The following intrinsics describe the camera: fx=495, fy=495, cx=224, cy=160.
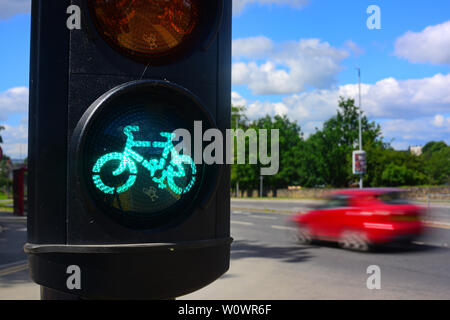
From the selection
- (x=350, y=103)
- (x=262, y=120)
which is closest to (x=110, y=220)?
(x=350, y=103)

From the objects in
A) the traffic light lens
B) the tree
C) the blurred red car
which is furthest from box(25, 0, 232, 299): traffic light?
the tree

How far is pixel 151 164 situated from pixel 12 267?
8.33 meters

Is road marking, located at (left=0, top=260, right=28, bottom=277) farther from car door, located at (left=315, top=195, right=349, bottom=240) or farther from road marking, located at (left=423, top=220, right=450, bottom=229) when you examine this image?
road marking, located at (left=423, top=220, right=450, bottom=229)

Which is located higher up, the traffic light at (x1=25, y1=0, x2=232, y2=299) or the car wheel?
the traffic light at (x1=25, y1=0, x2=232, y2=299)

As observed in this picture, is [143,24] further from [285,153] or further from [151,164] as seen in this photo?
[285,153]

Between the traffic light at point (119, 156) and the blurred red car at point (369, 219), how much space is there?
1068 cm

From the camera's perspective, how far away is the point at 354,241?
38.1 feet

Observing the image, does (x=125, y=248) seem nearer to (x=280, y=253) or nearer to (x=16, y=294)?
(x=16, y=294)

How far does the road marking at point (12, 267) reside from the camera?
7986 millimetres

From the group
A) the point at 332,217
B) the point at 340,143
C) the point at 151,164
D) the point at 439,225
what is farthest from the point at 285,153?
the point at 151,164

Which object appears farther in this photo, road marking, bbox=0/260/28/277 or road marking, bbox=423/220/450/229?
road marking, bbox=423/220/450/229

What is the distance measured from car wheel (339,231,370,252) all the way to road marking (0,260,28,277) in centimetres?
713

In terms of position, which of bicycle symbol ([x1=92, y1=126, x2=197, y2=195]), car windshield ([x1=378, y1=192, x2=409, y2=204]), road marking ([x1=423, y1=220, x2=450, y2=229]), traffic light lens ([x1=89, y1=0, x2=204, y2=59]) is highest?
traffic light lens ([x1=89, y1=0, x2=204, y2=59])

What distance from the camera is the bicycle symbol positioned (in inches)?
43.8
